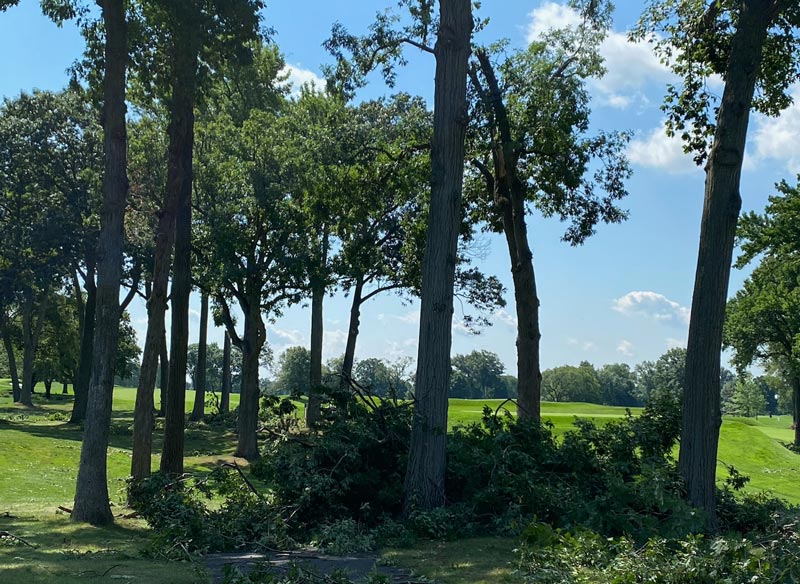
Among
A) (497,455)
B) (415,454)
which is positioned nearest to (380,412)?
(415,454)

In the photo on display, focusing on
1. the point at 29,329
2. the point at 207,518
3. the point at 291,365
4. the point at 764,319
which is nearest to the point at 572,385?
the point at 291,365

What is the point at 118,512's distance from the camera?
1422 centimetres

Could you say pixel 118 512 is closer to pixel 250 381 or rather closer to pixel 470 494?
pixel 470 494

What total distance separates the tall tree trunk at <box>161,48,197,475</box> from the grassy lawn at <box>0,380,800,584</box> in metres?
1.70

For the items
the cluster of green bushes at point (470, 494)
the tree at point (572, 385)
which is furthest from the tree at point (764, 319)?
the tree at point (572, 385)

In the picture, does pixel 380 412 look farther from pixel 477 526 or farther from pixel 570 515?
pixel 570 515

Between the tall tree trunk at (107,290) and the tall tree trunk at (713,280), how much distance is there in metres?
9.02

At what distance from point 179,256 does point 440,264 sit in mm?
6296

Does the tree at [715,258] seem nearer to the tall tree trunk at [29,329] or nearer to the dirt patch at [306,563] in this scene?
the dirt patch at [306,563]

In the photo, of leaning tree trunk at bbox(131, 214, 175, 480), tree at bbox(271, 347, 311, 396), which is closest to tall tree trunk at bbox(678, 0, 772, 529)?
leaning tree trunk at bbox(131, 214, 175, 480)

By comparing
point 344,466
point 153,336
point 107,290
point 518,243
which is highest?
point 518,243

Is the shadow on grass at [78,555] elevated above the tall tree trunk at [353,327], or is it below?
below

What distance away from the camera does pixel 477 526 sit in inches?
433

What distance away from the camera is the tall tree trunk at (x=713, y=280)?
34.2 ft
